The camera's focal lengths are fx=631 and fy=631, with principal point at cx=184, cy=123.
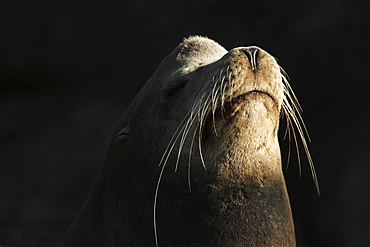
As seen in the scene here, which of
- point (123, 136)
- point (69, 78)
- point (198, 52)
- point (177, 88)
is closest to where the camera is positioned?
point (177, 88)

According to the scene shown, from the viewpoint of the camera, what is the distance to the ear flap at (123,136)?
322 centimetres

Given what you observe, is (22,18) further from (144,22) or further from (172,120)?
(172,120)

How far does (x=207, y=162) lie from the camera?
279cm

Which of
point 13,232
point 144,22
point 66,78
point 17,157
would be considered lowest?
point 13,232

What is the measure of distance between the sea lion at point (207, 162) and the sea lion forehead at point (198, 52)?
5 cm

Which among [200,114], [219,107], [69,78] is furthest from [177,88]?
[69,78]

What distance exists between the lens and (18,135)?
7438 millimetres

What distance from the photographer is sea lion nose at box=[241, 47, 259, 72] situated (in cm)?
266

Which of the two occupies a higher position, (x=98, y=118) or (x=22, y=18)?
(x=22, y=18)

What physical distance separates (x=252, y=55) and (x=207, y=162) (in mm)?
509

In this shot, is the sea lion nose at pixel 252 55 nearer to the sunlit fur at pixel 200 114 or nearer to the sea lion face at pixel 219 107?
the sea lion face at pixel 219 107

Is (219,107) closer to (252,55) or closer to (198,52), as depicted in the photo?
(252,55)

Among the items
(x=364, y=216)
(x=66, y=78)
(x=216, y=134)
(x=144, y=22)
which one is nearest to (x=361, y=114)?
(x=364, y=216)

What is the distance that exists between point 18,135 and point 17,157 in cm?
26
